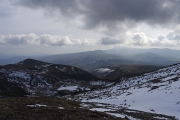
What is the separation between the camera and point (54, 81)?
12594 centimetres

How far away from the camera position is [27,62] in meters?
190

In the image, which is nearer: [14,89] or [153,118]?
[153,118]

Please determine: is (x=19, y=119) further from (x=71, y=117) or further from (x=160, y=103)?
(x=160, y=103)

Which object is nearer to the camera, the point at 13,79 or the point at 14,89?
the point at 14,89

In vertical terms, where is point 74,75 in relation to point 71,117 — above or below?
below

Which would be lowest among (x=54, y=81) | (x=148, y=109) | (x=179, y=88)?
(x=54, y=81)

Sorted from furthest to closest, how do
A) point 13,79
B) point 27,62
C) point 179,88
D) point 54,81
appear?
point 27,62, point 54,81, point 13,79, point 179,88

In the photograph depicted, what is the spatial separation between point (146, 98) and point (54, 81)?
96.3m

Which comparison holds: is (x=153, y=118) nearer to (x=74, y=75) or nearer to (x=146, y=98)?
(x=146, y=98)

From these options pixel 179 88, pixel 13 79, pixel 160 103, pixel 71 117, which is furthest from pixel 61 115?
pixel 13 79

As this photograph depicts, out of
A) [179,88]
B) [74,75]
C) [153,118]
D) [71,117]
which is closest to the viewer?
[71,117]

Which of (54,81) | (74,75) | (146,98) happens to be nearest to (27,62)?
(74,75)

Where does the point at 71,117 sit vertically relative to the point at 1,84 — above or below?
above

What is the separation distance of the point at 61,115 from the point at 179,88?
29.7m
